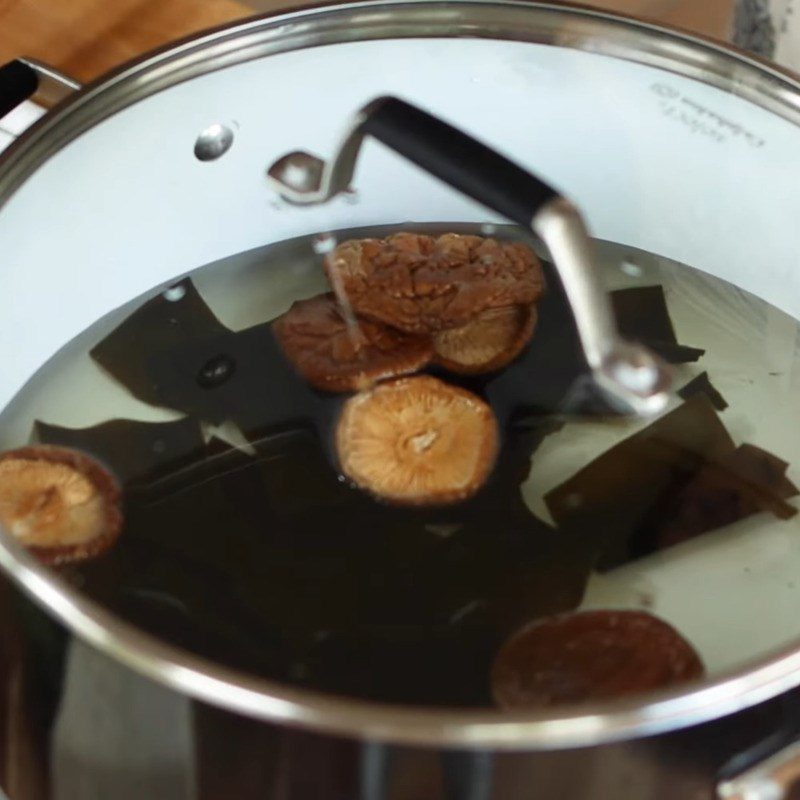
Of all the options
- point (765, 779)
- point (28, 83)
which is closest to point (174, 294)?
point (28, 83)

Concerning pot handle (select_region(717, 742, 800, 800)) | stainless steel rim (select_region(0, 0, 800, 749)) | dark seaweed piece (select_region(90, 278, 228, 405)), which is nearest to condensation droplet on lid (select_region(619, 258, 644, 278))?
stainless steel rim (select_region(0, 0, 800, 749))

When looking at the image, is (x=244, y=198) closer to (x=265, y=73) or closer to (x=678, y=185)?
(x=265, y=73)

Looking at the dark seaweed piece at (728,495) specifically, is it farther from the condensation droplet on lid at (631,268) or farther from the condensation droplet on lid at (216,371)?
the condensation droplet on lid at (216,371)

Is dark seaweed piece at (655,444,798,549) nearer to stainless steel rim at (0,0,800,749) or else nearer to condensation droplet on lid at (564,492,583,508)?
condensation droplet on lid at (564,492,583,508)

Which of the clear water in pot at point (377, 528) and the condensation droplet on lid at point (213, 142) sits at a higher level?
the condensation droplet on lid at point (213, 142)

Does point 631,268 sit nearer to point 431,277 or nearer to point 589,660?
point 431,277

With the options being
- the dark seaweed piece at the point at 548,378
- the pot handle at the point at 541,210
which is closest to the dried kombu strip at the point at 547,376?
the dark seaweed piece at the point at 548,378

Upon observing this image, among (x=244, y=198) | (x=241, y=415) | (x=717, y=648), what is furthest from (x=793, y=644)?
(x=244, y=198)
